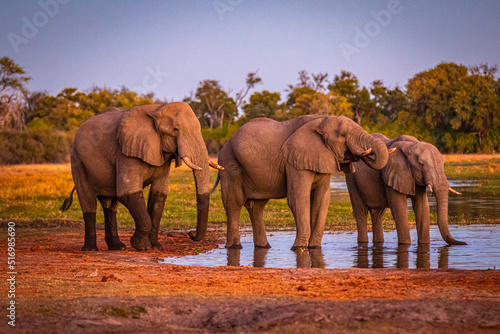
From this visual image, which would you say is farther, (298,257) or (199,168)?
(199,168)

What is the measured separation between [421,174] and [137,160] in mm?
4796

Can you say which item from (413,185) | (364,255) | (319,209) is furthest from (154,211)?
(413,185)

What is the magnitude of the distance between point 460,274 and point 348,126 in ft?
14.0

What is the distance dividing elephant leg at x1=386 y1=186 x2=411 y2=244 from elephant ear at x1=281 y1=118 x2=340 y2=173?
1.34 m

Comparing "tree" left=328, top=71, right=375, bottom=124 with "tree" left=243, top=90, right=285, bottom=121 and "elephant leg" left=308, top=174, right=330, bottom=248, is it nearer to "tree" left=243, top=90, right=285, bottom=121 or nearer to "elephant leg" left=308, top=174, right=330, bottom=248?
"tree" left=243, top=90, right=285, bottom=121

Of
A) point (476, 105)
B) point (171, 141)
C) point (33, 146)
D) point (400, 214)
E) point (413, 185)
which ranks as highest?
point (476, 105)

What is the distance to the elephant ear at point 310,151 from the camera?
12078mm

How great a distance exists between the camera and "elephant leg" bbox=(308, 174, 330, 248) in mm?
12258

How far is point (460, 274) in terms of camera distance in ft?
27.3

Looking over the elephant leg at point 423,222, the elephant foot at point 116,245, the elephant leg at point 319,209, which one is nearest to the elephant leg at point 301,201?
the elephant leg at point 319,209

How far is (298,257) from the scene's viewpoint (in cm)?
1112

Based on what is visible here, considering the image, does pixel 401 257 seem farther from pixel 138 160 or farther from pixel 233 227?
pixel 138 160

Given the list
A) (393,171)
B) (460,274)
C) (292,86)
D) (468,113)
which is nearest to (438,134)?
(468,113)

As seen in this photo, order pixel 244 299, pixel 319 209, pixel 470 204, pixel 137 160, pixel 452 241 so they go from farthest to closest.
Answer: pixel 470 204
pixel 319 209
pixel 452 241
pixel 137 160
pixel 244 299
